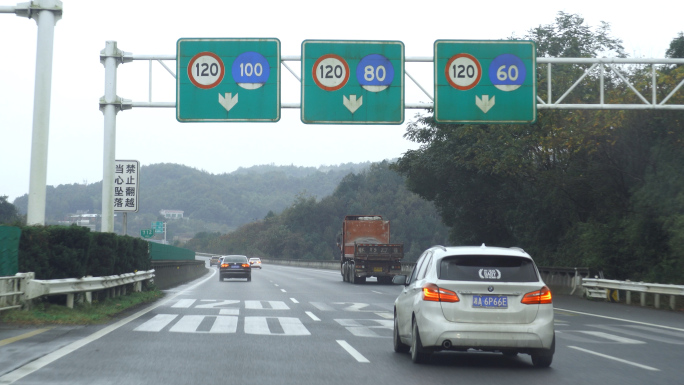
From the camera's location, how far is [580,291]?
28781 millimetres

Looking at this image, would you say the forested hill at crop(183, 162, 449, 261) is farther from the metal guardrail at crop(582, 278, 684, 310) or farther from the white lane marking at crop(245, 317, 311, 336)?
the white lane marking at crop(245, 317, 311, 336)

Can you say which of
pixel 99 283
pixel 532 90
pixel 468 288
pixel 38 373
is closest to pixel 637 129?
pixel 532 90

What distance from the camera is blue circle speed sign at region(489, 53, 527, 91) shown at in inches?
800

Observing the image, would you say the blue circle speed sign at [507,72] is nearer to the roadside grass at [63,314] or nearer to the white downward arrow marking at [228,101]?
the white downward arrow marking at [228,101]

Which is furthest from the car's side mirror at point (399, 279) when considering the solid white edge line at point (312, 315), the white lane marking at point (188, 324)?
the solid white edge line at point (312, 315)

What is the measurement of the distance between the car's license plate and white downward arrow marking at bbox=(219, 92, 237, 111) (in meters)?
11.7

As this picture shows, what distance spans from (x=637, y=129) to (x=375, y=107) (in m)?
14.9

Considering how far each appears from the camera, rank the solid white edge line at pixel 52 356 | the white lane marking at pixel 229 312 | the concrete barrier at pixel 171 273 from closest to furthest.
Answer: the solid white edge line at pixel 52 356 → the white lane marking at pixel 229 312 → the concrete barrier at pixel 171 273

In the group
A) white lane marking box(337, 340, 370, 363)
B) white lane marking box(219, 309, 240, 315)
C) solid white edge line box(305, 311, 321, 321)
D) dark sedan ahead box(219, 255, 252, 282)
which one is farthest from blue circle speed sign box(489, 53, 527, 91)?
dark sedan ahead box(219, 255, 252, 282)

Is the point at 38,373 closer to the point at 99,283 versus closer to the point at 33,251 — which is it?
the point at 33,251

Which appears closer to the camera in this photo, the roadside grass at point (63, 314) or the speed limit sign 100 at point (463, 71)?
the roadside grass at point (63, 314)

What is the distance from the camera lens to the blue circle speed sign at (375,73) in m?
20.2

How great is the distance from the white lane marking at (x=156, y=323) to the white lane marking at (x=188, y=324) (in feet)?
0.76

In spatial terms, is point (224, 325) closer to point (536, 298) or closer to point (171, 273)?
point (536, 298)
